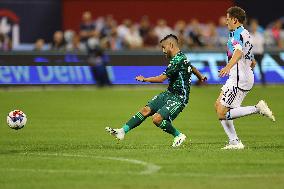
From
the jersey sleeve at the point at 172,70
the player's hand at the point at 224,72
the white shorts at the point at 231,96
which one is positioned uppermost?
the jersey sleeve at the point at 172,70

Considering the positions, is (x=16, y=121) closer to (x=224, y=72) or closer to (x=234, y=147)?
(x=234, y=147)

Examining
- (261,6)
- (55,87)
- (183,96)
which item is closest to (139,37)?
(55,87)

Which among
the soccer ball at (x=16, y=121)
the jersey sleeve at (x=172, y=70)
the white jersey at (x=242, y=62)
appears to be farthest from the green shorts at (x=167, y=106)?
the soccer ball at (x=16, y=121)

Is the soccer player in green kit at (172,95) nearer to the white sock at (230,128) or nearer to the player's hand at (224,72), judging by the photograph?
the white sock at (230,128)

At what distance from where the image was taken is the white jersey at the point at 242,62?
48.4 ft

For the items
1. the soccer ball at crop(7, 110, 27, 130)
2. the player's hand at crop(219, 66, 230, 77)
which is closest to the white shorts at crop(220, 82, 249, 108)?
the player's hand at crop(219, 66, 230, 77)

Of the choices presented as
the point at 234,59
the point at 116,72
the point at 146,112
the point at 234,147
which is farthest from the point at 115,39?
the point at 234,59

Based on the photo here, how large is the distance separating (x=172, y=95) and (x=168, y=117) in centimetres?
41

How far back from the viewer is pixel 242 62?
Answer: 14906 millimetres

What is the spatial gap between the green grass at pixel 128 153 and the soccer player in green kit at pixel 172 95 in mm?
354

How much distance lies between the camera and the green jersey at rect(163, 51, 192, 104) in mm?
15156

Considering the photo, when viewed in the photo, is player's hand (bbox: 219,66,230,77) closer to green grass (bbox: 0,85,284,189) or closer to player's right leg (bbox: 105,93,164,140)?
green grass (bbox: 0,85,284,189)

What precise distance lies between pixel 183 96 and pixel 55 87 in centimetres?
1746

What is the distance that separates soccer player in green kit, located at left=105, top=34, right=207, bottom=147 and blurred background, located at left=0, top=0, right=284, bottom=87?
52.7 ft
